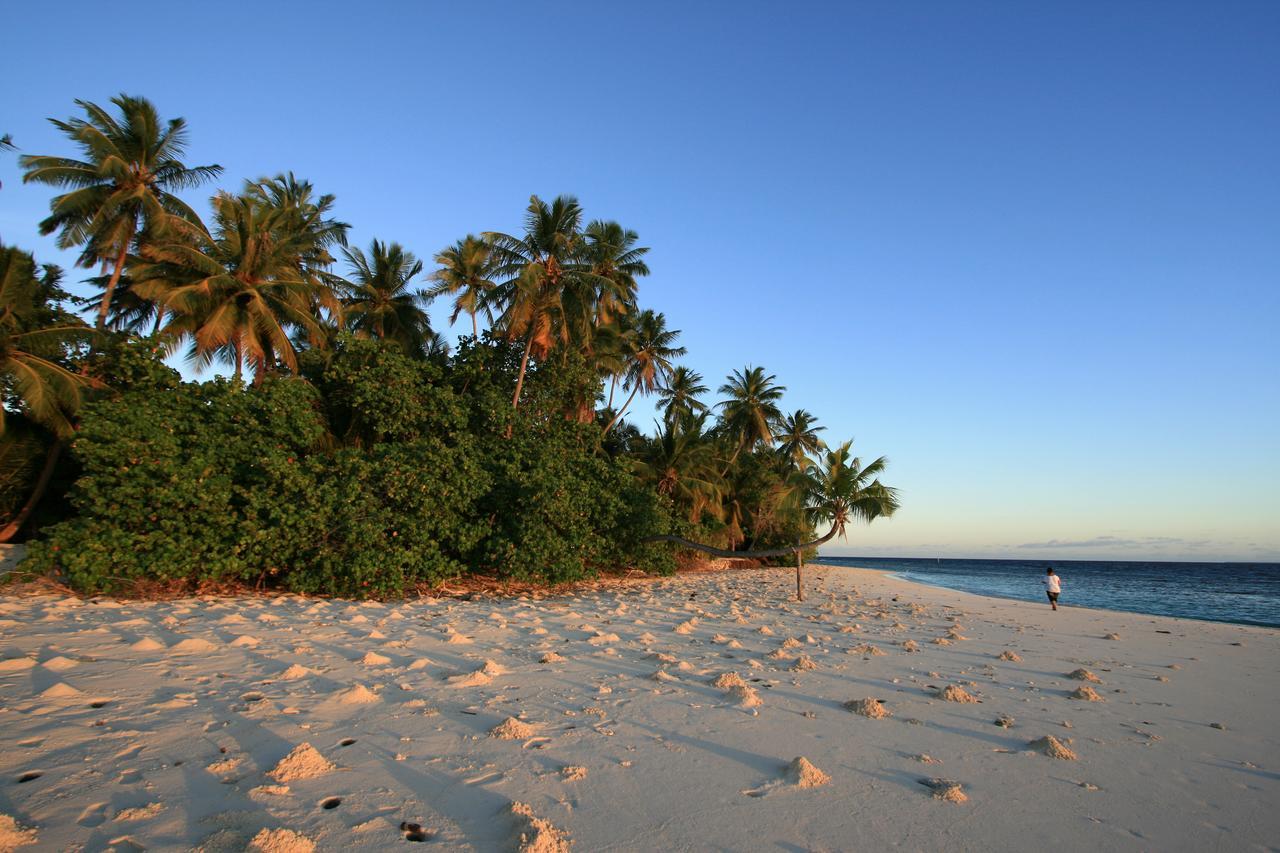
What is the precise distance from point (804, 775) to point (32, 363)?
1567 cm

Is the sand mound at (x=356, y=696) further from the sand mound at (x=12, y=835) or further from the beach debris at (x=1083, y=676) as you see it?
the beach debris at (x=1083, y=676)

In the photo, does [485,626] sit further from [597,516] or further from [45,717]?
[597,516]

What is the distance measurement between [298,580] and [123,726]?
7.68 metres

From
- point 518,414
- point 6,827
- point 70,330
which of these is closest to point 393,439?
point 518,414

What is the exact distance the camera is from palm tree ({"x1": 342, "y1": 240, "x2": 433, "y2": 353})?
2303 cm

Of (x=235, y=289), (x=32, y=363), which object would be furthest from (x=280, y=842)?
(x=235, y=289)

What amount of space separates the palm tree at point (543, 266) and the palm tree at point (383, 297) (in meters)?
4.71

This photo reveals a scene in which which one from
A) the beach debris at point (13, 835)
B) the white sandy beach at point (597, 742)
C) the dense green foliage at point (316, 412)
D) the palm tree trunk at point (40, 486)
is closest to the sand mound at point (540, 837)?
the white sandy beach at point (597, 742)

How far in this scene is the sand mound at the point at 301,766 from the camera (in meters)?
3.19

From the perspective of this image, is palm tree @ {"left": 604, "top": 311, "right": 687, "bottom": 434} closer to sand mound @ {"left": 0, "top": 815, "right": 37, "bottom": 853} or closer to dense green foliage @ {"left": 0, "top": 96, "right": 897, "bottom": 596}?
dense green foliage @ {"left": 0, "top": 96, "right": 897, "bottom": 596}

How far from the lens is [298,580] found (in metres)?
10.9

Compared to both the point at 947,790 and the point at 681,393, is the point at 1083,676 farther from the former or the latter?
the point at 681,393

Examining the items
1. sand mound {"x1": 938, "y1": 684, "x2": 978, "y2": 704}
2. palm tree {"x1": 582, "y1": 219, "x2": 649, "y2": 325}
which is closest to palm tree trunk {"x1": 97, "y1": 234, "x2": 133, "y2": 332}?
palm tree {"x1": 582, "y1": 219, "x2": 649, "y2": 325}

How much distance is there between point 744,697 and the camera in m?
4.91
